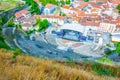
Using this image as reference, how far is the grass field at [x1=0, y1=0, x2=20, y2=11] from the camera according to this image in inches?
919

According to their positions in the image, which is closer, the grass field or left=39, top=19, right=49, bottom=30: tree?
left=39, top=19, right=49, bottom=30: tree

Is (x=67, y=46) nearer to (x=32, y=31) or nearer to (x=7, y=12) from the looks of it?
(x=32, y=31)

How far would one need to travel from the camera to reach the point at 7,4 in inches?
952

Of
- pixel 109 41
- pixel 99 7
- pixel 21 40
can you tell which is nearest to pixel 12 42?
pixel 21 40

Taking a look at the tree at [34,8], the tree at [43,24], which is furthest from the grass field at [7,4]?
the tree at [43,24]

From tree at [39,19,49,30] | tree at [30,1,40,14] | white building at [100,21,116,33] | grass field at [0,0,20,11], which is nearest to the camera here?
white building at [100,21,116,33]

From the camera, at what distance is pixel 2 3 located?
24531 millimetres

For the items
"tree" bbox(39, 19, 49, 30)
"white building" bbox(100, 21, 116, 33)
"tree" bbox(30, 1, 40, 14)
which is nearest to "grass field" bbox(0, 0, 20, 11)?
"tree" bbox(30, 1, 40, 14)

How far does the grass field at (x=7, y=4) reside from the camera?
23.3 meters

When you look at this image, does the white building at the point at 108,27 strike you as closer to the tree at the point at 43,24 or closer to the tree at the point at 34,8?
the tree at the point at 43,24

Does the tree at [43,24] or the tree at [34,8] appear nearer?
the tree at [43,24]

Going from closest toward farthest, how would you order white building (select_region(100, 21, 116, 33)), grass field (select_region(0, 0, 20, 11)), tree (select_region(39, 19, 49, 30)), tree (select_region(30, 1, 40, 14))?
white building (select_region(100, 21, 116, 33))
tree (select_region(39, 19, 49, 30))
tree (select_region(30, 1, 40, 14))
grass field (select_region(0, 0, 20, 11))

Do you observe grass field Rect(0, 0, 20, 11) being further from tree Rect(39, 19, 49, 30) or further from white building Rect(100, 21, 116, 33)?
white building Rect(100, 21, 116, 33)

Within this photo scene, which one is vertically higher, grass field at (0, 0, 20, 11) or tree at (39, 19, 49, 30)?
grass field at (0, 0, 20, 11)
